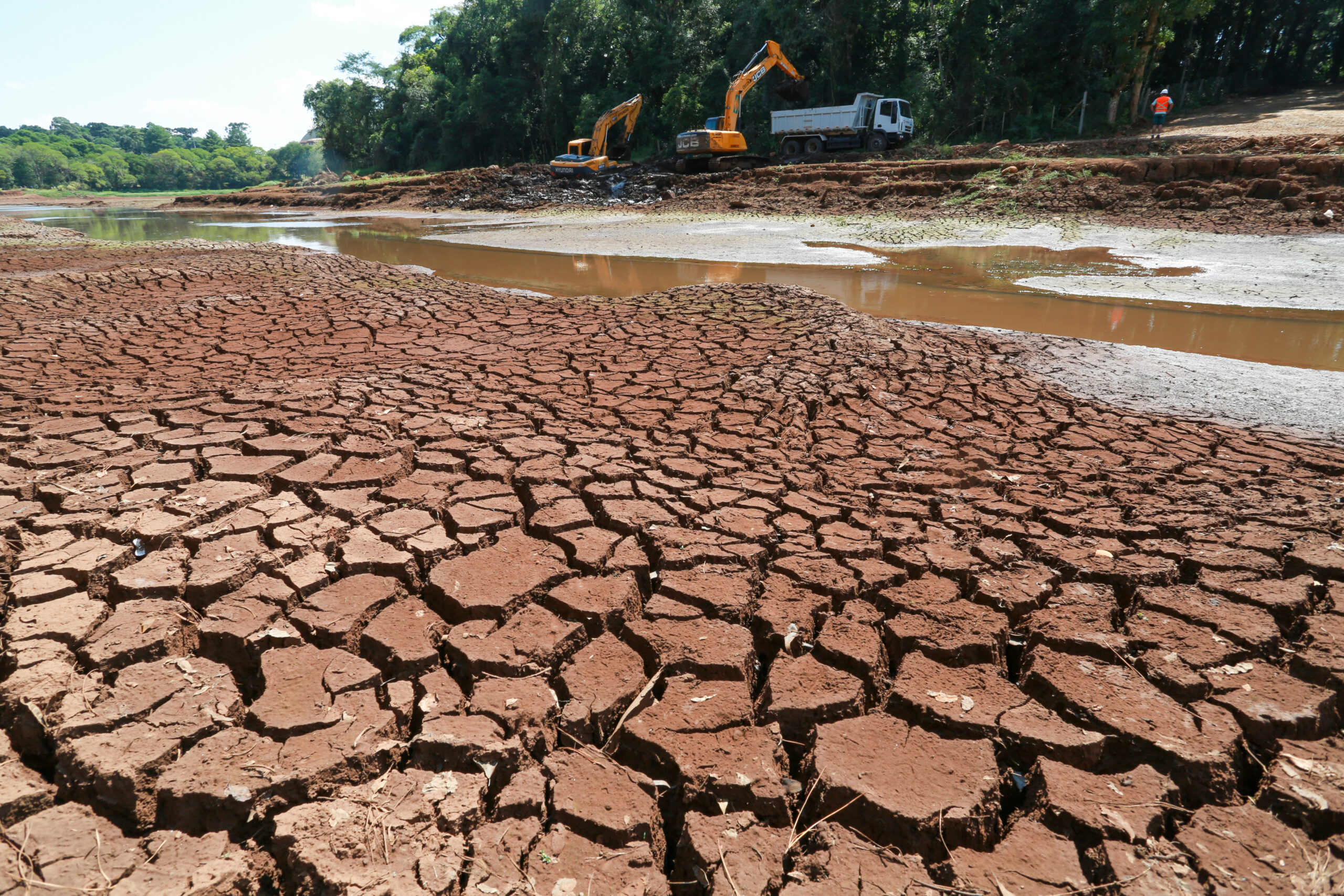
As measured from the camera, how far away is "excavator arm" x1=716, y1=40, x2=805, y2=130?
19222 millimetres

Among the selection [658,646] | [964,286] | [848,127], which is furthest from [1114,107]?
[658,646]

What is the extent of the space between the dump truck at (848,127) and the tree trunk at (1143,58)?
19.1 ft

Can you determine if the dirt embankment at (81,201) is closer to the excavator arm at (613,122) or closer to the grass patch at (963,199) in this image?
the excavator arm at (613,122)

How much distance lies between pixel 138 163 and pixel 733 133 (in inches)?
3154

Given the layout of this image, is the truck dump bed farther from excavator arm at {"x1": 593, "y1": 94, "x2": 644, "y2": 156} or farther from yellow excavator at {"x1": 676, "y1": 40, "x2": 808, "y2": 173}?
excavator arm at {"x1": 593, "y1": 94, "x2": 644, "y2": 156}

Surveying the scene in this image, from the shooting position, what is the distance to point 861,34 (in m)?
25.5

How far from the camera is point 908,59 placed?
995 inches

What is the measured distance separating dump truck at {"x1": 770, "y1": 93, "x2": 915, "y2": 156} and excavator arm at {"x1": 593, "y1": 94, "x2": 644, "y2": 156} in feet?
14.7

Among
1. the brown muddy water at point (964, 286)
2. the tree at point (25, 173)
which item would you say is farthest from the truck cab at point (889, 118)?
the tree at point (25, 173)

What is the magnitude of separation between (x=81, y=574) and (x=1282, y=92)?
3221cm

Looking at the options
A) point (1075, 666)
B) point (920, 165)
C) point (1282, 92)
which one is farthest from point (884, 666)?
point (1282, 92)

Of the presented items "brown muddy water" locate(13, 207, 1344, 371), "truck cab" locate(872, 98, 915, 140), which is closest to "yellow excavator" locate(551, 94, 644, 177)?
"truck cab" locate(872, 98, 915, 140)

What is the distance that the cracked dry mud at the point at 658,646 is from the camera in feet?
4.85

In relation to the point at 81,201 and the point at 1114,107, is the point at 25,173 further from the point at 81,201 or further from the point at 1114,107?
the point at 1114,107
